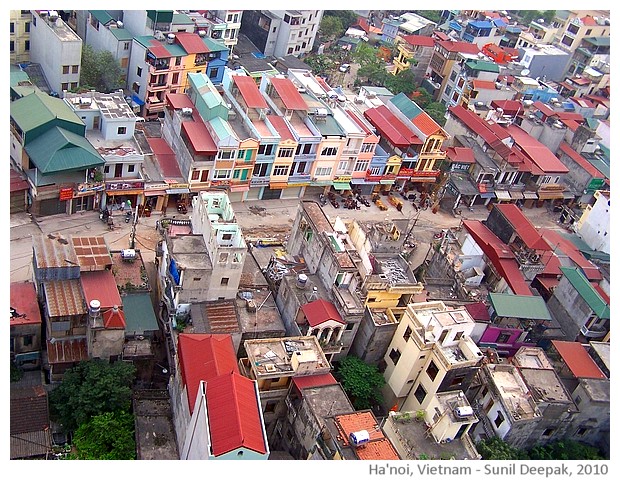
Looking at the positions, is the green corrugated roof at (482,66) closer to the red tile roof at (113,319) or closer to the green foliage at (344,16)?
the green foliage at (344,16)

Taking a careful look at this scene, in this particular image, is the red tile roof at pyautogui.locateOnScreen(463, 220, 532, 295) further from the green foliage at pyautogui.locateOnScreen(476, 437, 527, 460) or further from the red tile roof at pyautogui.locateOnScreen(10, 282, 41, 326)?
the red tile roof at pyautogui.locateOnScreen(10, 282, 41, 326)

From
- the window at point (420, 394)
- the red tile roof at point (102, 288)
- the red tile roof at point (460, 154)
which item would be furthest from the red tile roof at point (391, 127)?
the red tile roof at point (102, 288)

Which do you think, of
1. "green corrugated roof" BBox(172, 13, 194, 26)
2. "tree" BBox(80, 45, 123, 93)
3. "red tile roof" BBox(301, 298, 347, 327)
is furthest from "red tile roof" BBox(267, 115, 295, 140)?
"red tile roof" BBox(301, 298, 347, 327)

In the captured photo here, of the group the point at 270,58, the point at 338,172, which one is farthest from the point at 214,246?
the point at 270,58

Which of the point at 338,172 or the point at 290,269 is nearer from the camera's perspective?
the point at 290,269

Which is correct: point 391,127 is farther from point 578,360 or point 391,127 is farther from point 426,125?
point 578,360

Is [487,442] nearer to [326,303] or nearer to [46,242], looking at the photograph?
[326,303]
